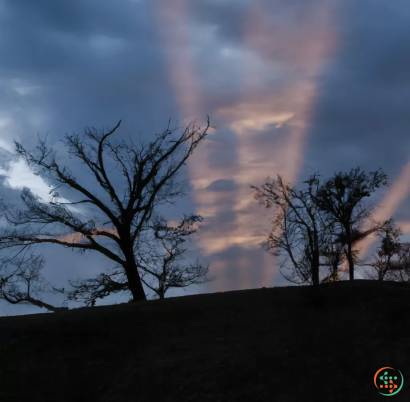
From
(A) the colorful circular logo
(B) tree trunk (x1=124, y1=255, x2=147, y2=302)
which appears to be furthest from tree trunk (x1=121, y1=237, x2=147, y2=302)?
(A) the colorful circular logo

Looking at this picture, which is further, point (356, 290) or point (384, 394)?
point (356, 290)

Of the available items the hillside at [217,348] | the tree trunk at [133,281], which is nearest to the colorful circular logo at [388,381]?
the hillside at [217,348]

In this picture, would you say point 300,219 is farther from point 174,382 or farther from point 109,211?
point 174,382

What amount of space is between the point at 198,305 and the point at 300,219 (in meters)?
13.9

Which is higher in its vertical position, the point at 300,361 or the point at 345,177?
the point at 345,177

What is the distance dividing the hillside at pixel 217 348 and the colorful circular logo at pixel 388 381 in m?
0.15

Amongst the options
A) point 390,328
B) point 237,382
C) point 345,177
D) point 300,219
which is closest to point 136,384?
point 237,382

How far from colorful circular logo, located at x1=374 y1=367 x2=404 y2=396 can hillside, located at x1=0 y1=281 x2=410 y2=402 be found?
154 millimetres

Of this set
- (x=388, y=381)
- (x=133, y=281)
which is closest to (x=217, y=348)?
(x=388, y=381)

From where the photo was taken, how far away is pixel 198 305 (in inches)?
653

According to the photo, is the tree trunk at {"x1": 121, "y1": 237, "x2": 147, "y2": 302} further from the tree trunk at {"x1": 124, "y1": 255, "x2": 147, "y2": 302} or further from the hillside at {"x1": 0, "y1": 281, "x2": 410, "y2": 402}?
the hillside at {"x1": 0, "y1": 281, "x2": 410, "y2": 402}

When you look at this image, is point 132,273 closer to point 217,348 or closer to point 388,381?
point 217,348

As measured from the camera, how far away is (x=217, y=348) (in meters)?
13.2

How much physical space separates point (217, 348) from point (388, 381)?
14.1 feet
